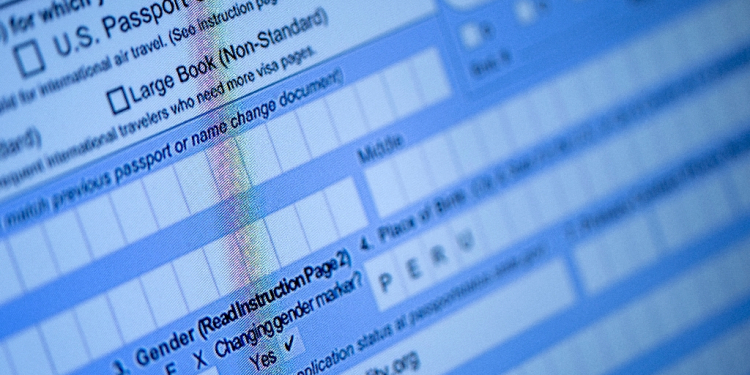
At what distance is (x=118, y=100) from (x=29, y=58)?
0.07 metres

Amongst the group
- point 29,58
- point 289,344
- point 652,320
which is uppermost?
point 29,58

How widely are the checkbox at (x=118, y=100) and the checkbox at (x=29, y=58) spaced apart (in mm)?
50

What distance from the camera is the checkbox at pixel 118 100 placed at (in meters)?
0.49

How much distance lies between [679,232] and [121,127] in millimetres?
539

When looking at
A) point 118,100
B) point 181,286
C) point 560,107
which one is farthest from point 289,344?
point 560,107

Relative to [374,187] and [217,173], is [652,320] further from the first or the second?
[217,173]

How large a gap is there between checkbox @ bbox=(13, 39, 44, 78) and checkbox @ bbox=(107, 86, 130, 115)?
0.16 ft

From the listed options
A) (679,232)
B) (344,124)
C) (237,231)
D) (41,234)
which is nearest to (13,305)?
(41,234)

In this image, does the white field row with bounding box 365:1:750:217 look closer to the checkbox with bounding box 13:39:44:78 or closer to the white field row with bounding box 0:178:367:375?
the white field row with bounding box 0:178:367:375

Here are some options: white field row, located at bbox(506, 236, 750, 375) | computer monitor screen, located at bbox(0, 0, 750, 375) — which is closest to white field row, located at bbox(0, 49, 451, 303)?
computer monitor screen, located at bbox(0, 0, 750, 375)

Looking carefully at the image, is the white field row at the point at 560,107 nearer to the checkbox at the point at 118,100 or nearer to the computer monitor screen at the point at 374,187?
the computer monitor screen at the point at 374,187

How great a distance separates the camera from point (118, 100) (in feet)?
1.63

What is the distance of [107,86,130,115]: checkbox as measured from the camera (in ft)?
1.62

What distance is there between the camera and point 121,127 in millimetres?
495
